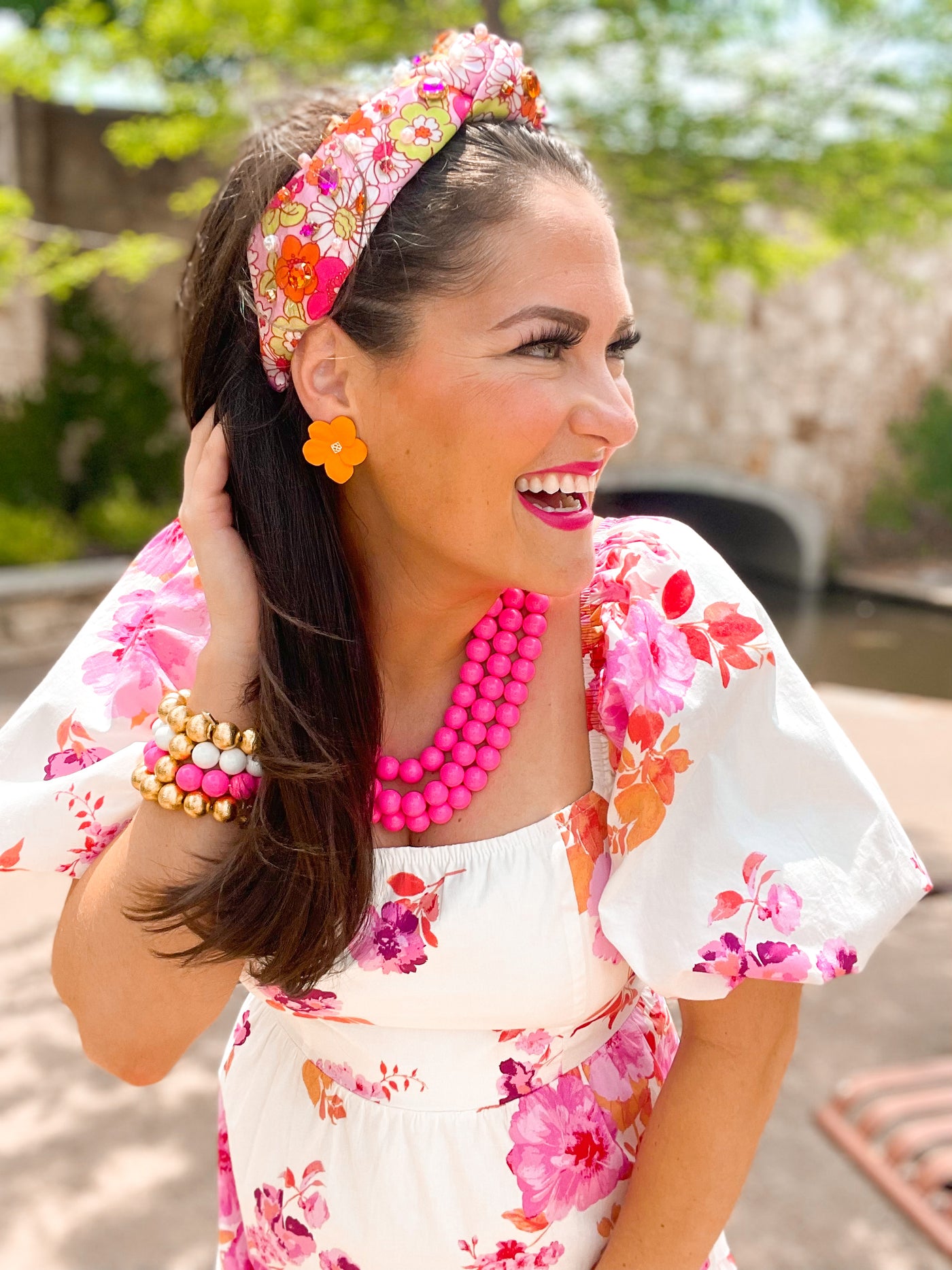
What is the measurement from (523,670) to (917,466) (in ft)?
54.0

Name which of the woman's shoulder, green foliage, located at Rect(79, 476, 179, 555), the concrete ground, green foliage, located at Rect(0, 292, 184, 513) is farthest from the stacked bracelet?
green foliage, located at Rect(0, 292, 184, 513)

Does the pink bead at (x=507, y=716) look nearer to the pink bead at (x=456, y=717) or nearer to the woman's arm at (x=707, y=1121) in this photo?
the pink bead at (x=456, y=717)

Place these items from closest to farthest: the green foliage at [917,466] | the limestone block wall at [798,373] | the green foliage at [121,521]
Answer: the green foliage at [121,521] < the limestone block wall at [798,373] < the green foliage at [917,466]

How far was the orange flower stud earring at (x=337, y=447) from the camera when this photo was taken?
49.9 inches

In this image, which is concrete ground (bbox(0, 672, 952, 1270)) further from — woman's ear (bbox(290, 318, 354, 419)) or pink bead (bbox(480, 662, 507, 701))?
woman's ear (bbox(290, 318, 354, 419))

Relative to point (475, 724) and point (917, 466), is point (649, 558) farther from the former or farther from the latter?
point (917, 466)

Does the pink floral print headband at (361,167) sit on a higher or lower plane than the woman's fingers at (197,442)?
higher

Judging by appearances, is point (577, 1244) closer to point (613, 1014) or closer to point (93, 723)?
point (613, 1014)

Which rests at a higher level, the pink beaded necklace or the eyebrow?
the eyebrow

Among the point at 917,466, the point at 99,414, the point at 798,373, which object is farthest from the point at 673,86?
the point at 917,466

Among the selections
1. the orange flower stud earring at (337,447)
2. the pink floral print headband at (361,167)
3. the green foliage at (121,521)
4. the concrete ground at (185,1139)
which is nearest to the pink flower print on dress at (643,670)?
the orange flower stud earring at (337,447)

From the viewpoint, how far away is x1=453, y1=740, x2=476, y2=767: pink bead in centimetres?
128

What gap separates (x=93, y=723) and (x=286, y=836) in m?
0.29

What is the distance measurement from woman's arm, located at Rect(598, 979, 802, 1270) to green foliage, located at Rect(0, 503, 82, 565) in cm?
921
